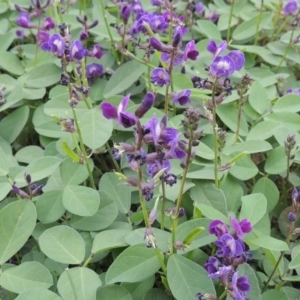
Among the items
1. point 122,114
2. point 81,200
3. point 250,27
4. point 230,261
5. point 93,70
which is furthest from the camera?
point 250,27

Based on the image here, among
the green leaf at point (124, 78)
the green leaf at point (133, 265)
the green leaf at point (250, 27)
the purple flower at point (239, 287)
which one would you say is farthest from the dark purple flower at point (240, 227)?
the green leaf at point (250, 27)

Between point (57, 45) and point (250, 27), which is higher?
point (57, 45)

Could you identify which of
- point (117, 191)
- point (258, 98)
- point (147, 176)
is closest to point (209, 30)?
point (258, 98)

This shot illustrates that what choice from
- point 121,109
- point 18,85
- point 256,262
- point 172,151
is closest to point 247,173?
point 256,262

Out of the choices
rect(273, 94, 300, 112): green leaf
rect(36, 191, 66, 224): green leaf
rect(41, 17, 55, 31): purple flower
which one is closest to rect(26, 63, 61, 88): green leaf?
rect(41, 17, 55, 31): purple flower

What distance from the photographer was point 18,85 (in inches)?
79.1

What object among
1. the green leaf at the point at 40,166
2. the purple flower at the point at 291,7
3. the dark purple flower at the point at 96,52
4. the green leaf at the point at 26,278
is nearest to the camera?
the green leaf at the point at 26,278

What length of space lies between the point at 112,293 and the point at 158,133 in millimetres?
482

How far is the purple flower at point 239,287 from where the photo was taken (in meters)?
1.15

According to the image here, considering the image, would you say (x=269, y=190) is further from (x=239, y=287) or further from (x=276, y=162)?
(x=239, y=287)

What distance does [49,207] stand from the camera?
1.57m

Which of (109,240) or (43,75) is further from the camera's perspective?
(43,75)

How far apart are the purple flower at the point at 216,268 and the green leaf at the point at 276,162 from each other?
58cm

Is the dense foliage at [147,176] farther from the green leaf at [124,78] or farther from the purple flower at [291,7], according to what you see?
the purple flower at [291,7]
